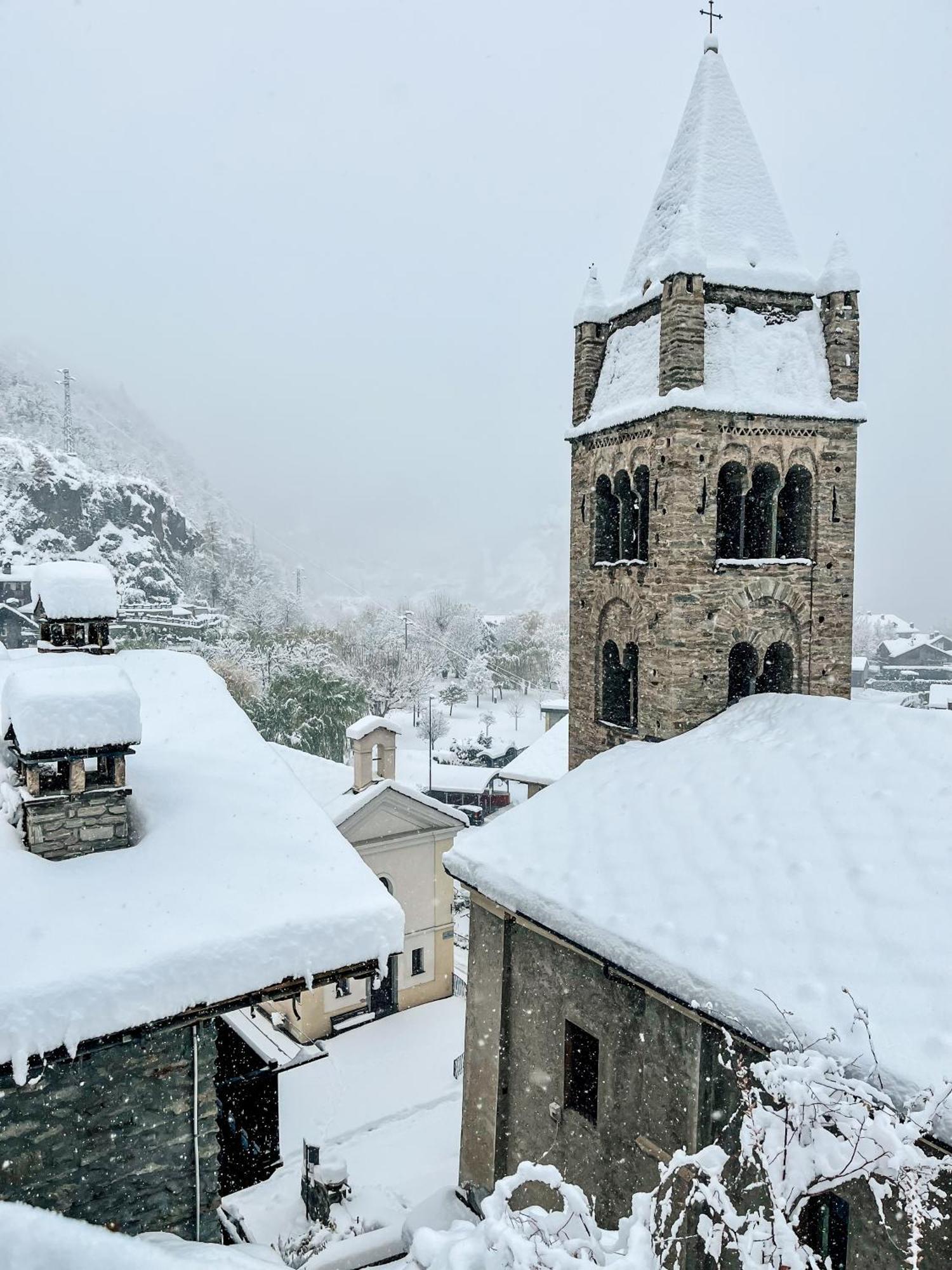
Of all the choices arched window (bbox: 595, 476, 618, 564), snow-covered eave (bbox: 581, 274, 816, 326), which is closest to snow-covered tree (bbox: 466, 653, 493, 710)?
arched window (bbox: 595, 476, 618, 564)

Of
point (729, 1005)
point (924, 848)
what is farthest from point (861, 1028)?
point (924, 848)

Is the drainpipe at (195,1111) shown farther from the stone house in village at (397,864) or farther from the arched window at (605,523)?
the stone house in village at (397,864)

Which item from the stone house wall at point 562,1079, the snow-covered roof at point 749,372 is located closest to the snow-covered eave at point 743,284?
the snow-covered roof at point 749,372

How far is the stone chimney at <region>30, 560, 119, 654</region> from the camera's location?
803 centimetres

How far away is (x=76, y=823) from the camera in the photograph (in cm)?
624

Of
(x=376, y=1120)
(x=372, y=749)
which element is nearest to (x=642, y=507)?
(x=372, y=749)

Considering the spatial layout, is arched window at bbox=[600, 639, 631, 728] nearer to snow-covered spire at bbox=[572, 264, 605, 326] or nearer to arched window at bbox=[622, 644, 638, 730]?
arched window at bbox=[622, 644, 638, 730]

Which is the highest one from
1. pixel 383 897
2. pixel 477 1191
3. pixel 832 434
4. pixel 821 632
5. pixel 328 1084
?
pixel 832 434

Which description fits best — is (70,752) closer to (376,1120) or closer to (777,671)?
(777,671)

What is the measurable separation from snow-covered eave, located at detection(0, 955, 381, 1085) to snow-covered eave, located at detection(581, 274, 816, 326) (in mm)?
10617

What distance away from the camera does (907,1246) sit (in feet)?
19.7

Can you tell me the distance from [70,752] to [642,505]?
972 cm

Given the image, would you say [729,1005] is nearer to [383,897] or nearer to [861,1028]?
[861,1028]

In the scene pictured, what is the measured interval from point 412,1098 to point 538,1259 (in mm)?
14488
